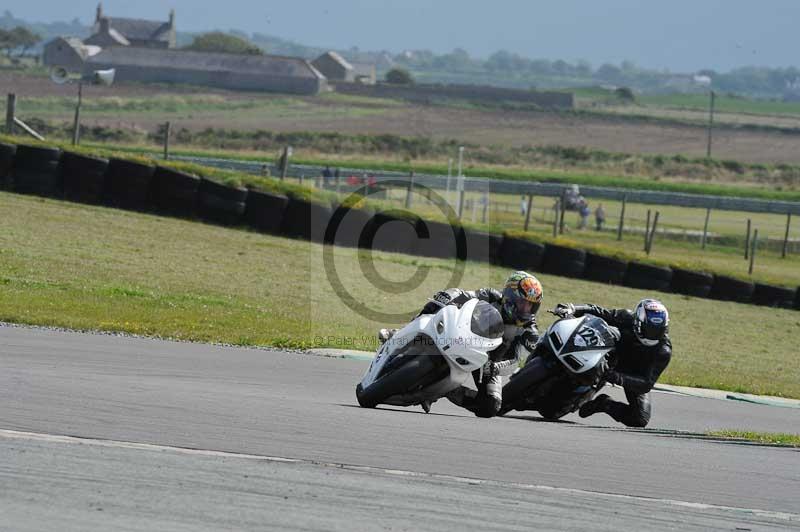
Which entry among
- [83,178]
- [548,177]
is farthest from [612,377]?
[548,177]

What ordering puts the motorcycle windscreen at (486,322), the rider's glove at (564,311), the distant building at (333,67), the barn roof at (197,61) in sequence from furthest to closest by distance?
the distant building at (333,67) → the barn roof at (197,61) → the rider's glove at (564,311) → the motorcycle windscreen at (486,322)

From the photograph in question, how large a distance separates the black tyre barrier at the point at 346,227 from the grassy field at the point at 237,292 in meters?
0.46

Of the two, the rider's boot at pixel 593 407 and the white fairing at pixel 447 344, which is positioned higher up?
the white fairing at pixel 447 344

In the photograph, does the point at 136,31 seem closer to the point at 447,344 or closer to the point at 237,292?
the point at 237,292

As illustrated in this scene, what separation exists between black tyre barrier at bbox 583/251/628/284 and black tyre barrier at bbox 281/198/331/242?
5.40 metres


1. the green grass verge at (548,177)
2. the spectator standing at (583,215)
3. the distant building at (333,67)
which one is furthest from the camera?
the distant building at (333,67)

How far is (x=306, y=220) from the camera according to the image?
24.7 meters

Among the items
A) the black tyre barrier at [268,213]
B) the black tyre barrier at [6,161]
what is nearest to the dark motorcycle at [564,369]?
the black tyre barrier at [268,213]

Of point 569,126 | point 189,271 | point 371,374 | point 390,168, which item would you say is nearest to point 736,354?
point 189,271

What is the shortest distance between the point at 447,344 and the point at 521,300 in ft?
3.34

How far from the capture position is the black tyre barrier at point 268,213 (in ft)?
81.4

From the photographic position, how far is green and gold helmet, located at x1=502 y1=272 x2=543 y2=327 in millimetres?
10179

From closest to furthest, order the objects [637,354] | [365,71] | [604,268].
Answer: [637,354], [604,268], [365,71]

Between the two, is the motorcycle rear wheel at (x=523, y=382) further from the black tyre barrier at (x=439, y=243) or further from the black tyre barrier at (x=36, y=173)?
the black tyre barrier at (x=36, y=173)
